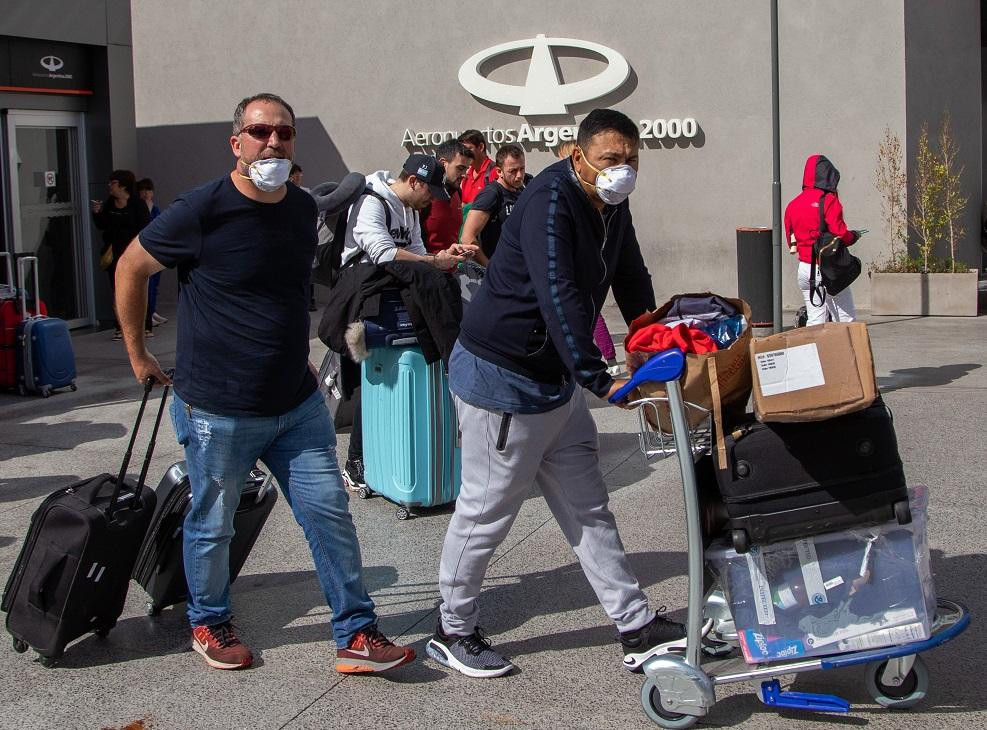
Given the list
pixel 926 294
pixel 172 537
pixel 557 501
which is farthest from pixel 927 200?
pixel 172 537

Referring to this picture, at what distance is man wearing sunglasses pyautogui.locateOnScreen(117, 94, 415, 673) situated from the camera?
405 centimetres

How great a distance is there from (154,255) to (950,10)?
1256 cm

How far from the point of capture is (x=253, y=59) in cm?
1605

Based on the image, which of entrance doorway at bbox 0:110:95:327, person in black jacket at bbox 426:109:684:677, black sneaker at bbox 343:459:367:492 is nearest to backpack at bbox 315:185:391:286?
black sneaker at bbox 343:459:367:492

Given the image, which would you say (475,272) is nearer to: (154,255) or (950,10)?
(154,255)

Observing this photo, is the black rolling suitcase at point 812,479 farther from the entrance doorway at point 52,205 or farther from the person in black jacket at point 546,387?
the entrance doorway at point 52,205

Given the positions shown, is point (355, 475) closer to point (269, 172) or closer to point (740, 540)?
point (269, 172)

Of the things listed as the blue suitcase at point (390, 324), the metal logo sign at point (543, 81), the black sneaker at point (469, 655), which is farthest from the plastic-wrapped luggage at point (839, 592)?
the metal logo sign at point (543, 81)

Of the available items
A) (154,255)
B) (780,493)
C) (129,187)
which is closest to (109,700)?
(154,255)

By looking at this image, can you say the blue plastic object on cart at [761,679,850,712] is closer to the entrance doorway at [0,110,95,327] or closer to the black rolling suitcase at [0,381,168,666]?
the black rolling suitcase at [0,381,168,666]

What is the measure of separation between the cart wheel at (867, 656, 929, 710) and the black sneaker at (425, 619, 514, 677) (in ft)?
3.85

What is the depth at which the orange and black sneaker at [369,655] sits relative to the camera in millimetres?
4219

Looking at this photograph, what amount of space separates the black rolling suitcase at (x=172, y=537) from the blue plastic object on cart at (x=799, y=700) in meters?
2.01

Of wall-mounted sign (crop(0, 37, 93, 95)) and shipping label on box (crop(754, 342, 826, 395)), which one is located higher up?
wall-mounted sign (crop(0, 37, 93, 95))
